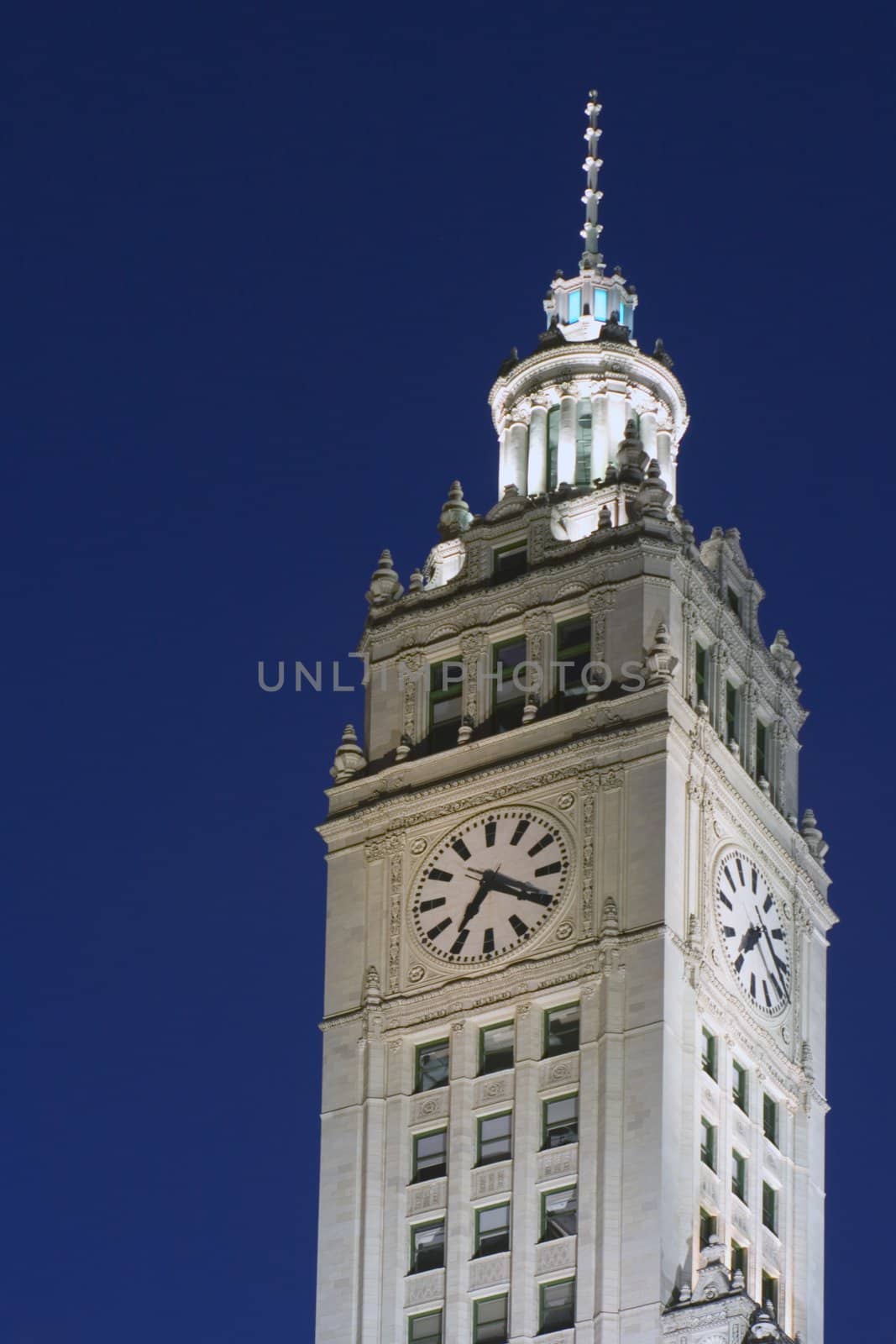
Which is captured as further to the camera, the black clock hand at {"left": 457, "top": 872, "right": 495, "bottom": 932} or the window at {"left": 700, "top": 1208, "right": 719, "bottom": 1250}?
the black clock hand at {"left": 457, "top": 872, "right": 495, "bottom": 932}

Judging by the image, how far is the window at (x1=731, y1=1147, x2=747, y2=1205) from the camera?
11269cm

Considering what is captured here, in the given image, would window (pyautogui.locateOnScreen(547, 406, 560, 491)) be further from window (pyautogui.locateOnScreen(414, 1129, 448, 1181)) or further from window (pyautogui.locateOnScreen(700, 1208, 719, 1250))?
window (pyautogui.locateOnScreen(700, 1208, 719, 1250))

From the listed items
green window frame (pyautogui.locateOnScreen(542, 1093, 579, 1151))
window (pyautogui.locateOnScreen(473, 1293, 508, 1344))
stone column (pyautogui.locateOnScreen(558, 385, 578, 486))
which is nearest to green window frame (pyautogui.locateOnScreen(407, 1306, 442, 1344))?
window (pyautogui.locateOnScreen(473, 1293, 508, 1344))

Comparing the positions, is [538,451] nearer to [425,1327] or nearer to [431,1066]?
[431,1066]

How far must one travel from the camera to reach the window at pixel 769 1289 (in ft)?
368

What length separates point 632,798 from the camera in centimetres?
11444

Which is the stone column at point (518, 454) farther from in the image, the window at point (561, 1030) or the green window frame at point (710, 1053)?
the green window frame at point (710, 1053)

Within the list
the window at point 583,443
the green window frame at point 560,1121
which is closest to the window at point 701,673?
the window at point 583,443

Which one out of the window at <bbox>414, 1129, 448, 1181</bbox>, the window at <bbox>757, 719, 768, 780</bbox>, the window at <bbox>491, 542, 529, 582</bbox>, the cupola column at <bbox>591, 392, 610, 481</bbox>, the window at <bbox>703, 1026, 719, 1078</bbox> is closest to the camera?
the window at <bbox>414, 1129, 448, 1181</bbox>

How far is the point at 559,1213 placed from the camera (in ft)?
360

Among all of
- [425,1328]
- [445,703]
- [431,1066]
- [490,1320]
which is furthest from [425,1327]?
[445,703]

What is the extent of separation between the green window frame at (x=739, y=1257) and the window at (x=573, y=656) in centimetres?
1590

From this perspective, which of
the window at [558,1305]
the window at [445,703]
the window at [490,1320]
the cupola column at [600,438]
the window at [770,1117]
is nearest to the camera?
the window at [558,1305]

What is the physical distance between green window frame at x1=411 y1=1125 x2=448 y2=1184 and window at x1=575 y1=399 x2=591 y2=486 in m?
22.1
